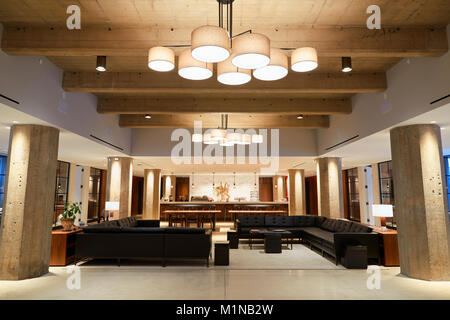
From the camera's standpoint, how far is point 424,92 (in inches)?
182

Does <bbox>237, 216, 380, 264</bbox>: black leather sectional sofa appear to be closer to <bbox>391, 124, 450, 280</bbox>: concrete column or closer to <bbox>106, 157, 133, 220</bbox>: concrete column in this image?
<bbox>391, 124, 450, 280</bbox>: concrete column

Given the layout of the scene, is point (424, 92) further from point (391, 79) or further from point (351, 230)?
point (351, 230)

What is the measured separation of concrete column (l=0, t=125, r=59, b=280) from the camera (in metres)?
5.05

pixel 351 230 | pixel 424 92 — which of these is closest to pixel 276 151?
pixel 351 230

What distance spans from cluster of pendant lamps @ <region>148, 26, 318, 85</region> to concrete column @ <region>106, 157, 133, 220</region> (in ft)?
24.3

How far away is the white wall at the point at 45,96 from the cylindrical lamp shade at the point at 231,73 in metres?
3.43

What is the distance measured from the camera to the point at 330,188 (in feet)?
31.7

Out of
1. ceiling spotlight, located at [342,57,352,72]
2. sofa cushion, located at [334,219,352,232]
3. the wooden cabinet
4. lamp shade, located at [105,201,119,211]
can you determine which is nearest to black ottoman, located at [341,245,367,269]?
sofa cushion, located at [334,219,352,232]

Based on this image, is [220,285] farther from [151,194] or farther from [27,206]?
[151,194]

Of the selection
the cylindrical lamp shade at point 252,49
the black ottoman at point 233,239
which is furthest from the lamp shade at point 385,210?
the cylindrical lamp shade at point 252,49

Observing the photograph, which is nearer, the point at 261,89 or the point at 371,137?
the point at 261,89

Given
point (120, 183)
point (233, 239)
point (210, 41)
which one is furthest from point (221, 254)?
point (120, 183)

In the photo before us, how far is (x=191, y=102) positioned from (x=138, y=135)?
12.7ft
